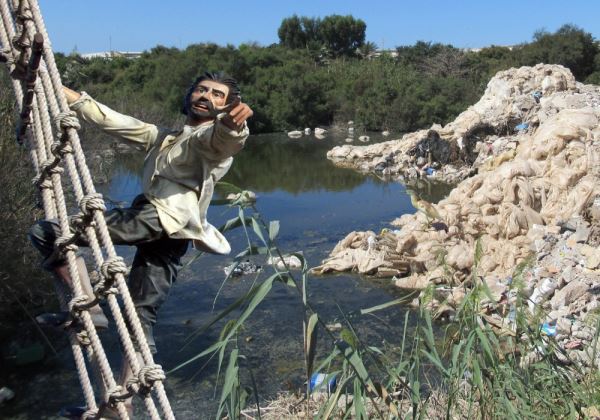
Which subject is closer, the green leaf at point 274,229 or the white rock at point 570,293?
the green leaf at point 274,229

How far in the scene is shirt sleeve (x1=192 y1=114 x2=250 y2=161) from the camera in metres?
1.92

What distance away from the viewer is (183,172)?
2100 millimetres

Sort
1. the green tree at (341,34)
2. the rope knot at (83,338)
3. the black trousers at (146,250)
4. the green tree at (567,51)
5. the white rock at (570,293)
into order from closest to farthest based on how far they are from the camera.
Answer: the rope knot at (83,338) → the black trousers at (146,250) → the white rock at (570,293) → the green tree at (567,51) → the green tree at (341,34)

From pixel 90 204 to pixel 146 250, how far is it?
0.51 m

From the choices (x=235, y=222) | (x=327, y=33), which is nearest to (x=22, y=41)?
(x=235, y=222)

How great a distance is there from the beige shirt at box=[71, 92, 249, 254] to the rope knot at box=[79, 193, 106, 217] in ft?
1.27

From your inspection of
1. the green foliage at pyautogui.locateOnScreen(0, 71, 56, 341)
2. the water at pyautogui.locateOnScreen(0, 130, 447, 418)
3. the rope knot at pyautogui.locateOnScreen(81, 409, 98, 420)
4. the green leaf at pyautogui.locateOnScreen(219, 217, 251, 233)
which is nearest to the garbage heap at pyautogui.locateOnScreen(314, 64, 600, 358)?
the water at pyautogui.locateOnScreen(0, 130, 447, 418)

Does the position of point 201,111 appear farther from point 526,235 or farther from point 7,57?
point 526,235

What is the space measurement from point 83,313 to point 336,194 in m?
11.9

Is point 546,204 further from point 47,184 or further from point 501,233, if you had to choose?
point 47,184

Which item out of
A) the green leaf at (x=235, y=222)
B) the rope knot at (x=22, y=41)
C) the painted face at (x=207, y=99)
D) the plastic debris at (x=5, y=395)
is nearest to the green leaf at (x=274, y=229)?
the green leaf at (x=235, y=222)

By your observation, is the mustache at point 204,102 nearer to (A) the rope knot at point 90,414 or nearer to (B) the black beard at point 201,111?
(B) the black beard at point 201,111

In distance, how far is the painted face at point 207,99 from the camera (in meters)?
2.20

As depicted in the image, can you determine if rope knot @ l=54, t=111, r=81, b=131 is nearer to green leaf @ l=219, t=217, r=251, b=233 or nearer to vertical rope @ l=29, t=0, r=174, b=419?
vertical rope @ l=29, t=0, r=174, b=419
